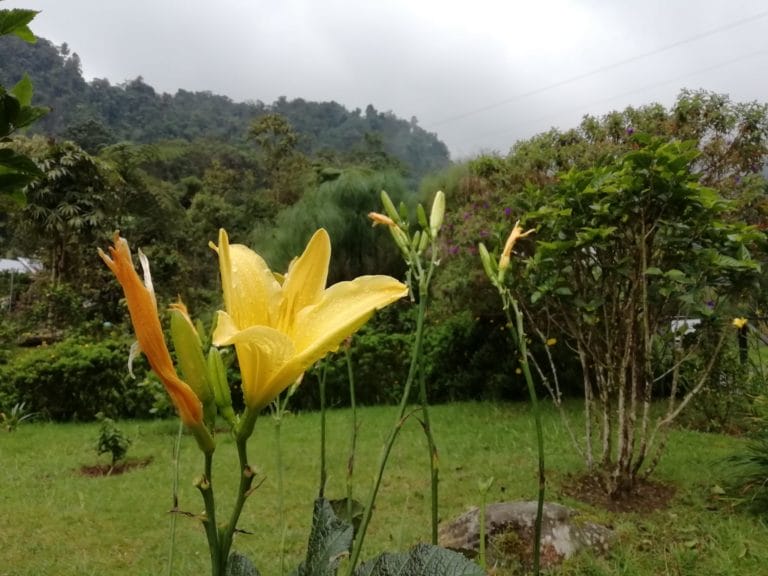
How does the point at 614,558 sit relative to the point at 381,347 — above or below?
below

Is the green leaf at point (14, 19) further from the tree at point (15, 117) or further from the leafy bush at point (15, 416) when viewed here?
the leafy bush at point (15, 416)

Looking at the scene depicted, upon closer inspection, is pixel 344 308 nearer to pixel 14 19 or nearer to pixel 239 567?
pixel 239 567

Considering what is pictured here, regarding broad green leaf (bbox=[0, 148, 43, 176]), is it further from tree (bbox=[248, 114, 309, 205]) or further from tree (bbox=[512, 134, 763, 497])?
tree (bbox=[248, 114, 309, 205])

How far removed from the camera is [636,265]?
3.46 m

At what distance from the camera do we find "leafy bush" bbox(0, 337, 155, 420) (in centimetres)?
642

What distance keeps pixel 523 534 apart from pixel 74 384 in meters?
5.32

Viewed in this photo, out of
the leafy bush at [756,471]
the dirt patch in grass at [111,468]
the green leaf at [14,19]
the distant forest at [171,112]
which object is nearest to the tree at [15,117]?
the green leaf at [14,19]

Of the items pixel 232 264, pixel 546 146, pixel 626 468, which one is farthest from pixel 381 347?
pixel 232 264

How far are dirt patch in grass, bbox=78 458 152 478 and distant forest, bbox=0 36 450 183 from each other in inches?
1113

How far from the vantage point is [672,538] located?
114 inches

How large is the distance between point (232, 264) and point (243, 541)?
3145 millimetres

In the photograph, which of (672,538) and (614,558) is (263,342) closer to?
(614,558)

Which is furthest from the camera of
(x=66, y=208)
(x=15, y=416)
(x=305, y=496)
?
(x=66, y=208)

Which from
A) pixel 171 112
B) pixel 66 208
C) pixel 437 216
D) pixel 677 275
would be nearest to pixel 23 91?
pixel 437 216
